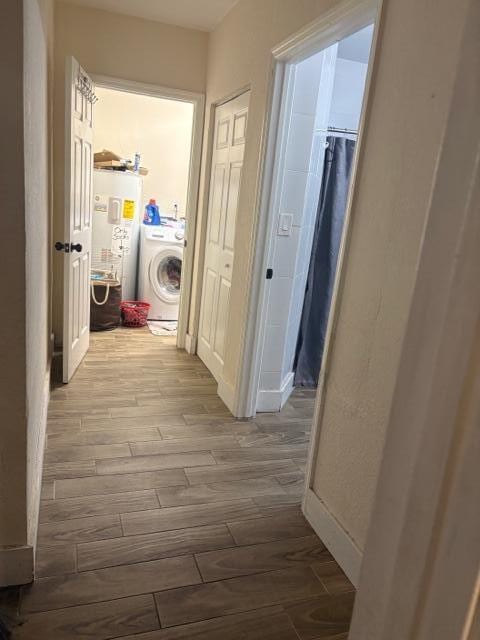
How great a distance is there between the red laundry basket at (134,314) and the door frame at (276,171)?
2.05 metres

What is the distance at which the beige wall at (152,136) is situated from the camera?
530cm

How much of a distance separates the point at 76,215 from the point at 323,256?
5.68ft

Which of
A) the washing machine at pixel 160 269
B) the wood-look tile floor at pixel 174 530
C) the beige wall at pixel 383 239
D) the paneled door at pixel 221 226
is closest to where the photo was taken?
the beige wall at pixel 383 239

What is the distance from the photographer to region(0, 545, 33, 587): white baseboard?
1.55 meters

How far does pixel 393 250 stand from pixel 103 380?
237 cm

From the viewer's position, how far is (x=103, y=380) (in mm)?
3334

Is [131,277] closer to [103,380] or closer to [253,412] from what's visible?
[103,380]

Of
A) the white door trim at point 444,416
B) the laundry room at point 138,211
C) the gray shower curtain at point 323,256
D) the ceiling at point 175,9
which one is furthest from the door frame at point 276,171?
the laundry room at point 138,211

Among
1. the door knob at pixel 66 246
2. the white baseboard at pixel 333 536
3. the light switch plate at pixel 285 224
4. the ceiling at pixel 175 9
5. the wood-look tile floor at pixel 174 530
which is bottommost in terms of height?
the wood-look tile floor at pixel 174 530

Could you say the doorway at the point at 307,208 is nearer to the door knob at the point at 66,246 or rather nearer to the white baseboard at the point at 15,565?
the door knob at the point at 66,246

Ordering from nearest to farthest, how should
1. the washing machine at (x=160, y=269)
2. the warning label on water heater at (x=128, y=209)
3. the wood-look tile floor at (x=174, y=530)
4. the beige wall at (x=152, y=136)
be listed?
the wood-look tile floor at (x=174, y=530), the warning label on water heater at (x=128, y=209), the washing machine at (x=160, y=269), the beige wall at (x=152, y=136)

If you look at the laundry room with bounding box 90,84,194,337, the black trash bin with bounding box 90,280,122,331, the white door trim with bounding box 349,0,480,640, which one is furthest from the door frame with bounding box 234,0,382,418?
the black trash bin with bounding box 90,280,122,331

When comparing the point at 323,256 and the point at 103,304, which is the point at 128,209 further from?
the point at 323,256

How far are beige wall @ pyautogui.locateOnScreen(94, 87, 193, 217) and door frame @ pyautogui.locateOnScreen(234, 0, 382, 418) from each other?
3.04 metres
